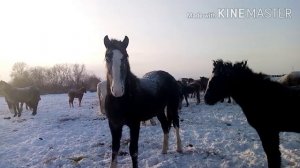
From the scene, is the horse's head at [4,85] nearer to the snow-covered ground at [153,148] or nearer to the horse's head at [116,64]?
the snow-covered ground at [153,148]

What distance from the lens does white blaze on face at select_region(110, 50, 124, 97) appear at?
213 inches

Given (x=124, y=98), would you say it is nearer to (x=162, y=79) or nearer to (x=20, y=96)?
(x=162, y=79)

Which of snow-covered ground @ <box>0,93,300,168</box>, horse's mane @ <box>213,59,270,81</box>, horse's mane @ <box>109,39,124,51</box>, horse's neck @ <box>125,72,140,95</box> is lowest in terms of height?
snow-covered ground @ <box>0,93,300,168</box>

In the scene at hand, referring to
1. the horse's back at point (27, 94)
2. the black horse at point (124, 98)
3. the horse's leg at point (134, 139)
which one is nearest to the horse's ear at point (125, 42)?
the black horse at point (124, 98)

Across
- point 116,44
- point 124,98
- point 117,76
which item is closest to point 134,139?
point 124,98

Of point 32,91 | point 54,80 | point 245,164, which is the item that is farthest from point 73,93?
point 54,80

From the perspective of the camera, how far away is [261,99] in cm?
597

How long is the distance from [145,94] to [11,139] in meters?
7.08

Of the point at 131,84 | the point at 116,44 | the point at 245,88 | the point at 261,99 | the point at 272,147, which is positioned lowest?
the point at 272,147

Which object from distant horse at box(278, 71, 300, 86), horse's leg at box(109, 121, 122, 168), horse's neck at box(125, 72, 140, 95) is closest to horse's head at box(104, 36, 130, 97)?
horse's neck at box(125, 72, 140, 95)

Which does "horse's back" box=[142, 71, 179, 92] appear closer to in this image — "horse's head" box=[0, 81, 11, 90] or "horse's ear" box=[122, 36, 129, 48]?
"horse's ear" box=[122, 36, 129, 48]

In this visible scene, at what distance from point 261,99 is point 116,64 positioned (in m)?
2.87

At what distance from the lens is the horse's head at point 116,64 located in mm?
5457

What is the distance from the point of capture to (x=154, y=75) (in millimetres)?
8086
